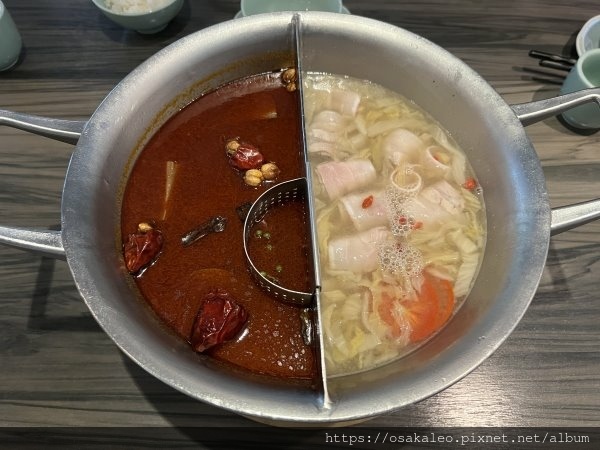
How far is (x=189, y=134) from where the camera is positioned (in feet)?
7.07

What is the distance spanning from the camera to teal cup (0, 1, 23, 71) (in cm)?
266

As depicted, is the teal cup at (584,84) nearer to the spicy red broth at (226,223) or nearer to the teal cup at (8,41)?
the spicy red broth at (226,223)

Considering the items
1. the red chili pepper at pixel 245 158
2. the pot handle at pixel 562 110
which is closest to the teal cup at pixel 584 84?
the pot handle at pixel 562 110

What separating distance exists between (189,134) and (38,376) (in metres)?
1.28

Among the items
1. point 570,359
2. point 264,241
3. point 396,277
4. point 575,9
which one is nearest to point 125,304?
point 264,241

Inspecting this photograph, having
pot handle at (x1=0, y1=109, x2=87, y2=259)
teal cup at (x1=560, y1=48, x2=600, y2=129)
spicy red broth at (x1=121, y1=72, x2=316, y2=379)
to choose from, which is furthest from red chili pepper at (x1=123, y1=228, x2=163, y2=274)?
teal cup at (x1=560, y1=48, x2=600, y2=129)

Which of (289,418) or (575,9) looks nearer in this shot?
(289,418)

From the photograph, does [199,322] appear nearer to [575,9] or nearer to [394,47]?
[394,47]

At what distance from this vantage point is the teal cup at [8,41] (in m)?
2.66

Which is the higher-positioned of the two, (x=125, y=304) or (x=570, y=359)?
(x=125, y=304)

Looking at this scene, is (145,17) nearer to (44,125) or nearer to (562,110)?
(44,125)

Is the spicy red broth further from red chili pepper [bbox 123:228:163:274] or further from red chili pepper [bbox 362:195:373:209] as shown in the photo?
red chili pepper [bbox 362:195:373:209]

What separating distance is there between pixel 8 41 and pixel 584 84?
3325 mm

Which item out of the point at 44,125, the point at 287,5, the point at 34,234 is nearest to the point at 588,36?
the point at 287,5
